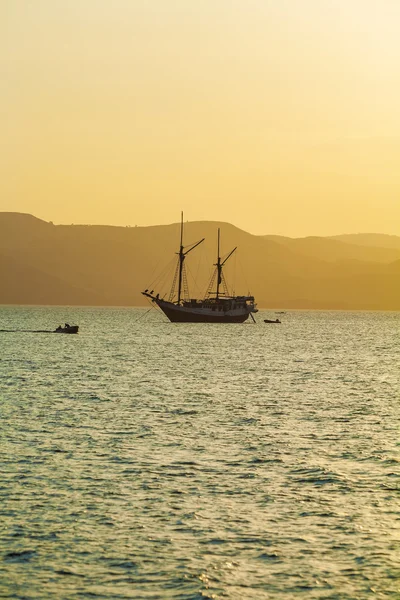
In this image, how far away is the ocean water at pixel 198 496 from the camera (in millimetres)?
22000

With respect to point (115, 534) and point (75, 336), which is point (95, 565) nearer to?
point (115, 534)

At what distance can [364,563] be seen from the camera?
76.6 feet

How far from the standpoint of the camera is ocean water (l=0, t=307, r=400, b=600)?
22.0 m

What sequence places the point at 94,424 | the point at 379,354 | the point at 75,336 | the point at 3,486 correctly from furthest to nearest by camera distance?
the point at 75,336, the point at 379,354, the point at 94,424, the point at 3,486

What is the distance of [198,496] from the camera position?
1192 inches

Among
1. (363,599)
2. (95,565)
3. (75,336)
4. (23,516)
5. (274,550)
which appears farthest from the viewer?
(75,336)

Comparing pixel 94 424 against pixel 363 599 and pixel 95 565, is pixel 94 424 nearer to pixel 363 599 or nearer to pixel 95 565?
pixel 95 565

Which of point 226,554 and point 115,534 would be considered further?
point 115,534

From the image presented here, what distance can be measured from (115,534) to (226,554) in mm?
3519

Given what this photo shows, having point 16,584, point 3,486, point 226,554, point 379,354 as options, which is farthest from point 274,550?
point 379,354

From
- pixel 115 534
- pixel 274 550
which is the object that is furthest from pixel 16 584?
pixel 274 550

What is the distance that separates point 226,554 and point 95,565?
11.4ft

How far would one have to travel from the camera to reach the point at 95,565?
2277 cm

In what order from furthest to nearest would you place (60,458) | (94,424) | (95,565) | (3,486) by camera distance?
(94,424), (60,458), (3,486), (95,565)
